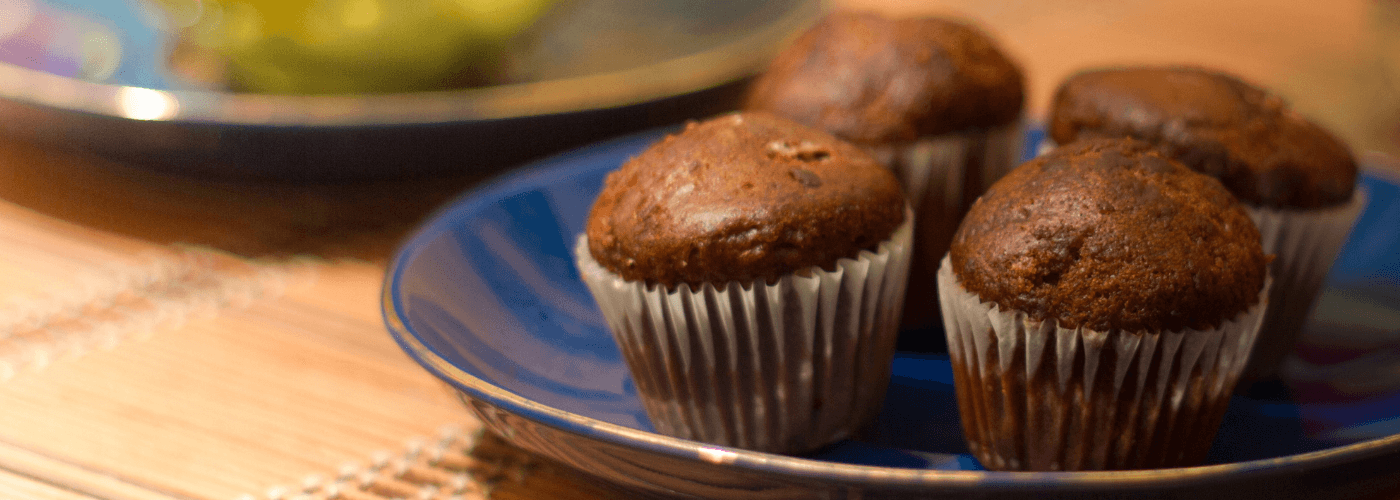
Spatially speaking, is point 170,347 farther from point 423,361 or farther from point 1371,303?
point 1371,303

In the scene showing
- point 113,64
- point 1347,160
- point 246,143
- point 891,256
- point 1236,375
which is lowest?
point 1236,375

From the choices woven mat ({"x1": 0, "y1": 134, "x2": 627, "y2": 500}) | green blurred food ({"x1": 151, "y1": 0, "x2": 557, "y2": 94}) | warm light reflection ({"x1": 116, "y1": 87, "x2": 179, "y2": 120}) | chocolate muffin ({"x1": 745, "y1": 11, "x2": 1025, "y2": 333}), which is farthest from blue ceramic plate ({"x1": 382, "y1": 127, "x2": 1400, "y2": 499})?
warm light reflection ({"x1": 116, "y1": 87, "x2": 179, "y2": 120})

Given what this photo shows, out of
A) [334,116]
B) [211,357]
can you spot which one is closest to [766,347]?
[211,357]

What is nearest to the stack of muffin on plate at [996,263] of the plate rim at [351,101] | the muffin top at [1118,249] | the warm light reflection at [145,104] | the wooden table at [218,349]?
the muffin top at [1118,249]

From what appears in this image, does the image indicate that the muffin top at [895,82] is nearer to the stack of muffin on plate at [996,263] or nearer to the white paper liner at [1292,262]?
the stack of muffin on plate at [996,263]

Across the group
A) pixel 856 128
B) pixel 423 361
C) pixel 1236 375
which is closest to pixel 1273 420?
pixel 1236 375
